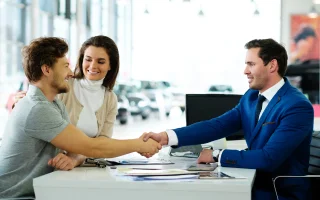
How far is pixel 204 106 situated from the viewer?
420 cm

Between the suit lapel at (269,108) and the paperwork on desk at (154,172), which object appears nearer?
the paperwork on desk at (154,172)

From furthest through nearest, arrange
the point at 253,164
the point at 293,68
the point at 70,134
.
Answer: the point at 293,68
the point at 253,164
the point at 70,134

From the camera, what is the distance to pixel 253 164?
2.89 metres

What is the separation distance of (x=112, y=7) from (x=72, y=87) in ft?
41.4

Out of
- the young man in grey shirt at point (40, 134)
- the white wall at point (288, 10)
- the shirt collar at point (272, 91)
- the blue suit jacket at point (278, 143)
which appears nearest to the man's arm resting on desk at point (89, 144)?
the young man in grey shirt at point (40, 134)

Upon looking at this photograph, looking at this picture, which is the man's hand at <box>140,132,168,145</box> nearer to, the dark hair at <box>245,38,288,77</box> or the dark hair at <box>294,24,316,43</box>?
the dark hair at <box>245,38,288,77</box>

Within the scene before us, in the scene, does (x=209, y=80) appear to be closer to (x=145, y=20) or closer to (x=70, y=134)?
(x=145, y=20)

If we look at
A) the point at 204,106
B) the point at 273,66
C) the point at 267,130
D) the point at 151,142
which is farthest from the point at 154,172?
the point at 204,106

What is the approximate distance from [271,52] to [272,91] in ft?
0.70

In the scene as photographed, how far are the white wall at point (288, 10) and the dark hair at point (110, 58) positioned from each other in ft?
40.7

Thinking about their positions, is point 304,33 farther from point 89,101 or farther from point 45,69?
point 45,69

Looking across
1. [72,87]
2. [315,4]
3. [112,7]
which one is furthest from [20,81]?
[315,4]

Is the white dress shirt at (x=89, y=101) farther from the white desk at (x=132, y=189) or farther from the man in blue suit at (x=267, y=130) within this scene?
the white desk at (x=132, y=189)

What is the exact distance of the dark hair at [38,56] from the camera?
278 cm
